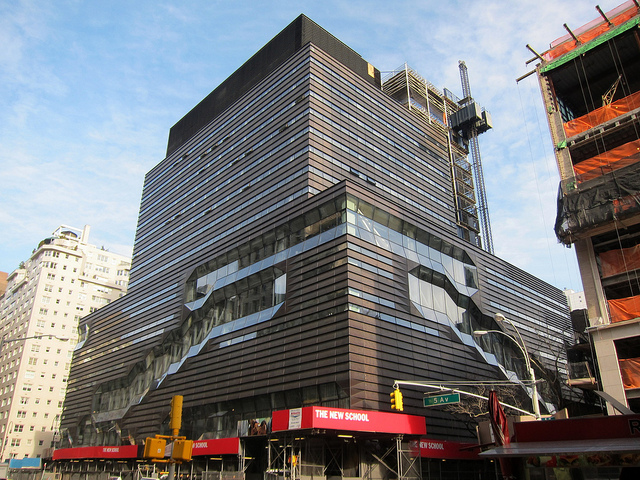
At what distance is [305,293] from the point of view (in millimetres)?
38688

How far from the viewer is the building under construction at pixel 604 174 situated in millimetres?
28844

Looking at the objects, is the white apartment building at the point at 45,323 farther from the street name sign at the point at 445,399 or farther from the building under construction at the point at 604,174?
the building under construction at the point at 604,174

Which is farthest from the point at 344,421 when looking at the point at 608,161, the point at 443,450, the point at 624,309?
the point at 608,161

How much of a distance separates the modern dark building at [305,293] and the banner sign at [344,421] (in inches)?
4.7

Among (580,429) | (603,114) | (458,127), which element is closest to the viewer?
(580,429)

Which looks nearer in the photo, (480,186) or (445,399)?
(445,399)

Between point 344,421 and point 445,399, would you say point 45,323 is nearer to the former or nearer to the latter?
point 344,421

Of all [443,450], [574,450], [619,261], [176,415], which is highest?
[619,261]

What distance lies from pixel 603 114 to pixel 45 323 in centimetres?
10343

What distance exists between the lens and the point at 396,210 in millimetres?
43344

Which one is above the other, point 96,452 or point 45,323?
point 45,323

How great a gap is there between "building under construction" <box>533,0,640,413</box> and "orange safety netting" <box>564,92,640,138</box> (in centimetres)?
7

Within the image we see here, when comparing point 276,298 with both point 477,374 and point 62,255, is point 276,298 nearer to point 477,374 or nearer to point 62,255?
point 477,374

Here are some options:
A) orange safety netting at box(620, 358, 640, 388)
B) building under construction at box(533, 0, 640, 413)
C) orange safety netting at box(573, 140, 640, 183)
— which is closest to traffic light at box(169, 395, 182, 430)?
building under construction at box(533, 0, 640, 413)
